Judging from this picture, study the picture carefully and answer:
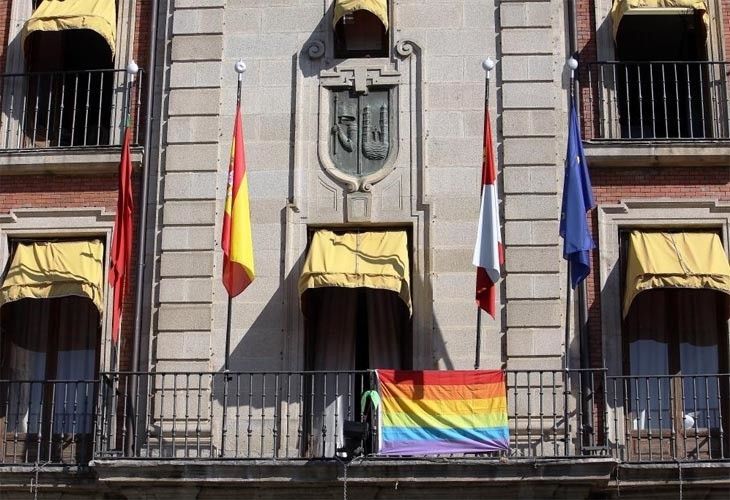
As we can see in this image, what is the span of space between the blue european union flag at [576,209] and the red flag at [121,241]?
4893 mm

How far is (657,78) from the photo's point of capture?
1838 centimetres

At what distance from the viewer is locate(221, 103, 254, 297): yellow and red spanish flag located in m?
16.5

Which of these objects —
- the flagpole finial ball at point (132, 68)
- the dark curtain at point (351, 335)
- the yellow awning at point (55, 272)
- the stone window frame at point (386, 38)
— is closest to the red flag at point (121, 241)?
the yellow awning at point (55, 272)

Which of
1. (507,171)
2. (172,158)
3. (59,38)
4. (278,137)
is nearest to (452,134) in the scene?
(507,171)

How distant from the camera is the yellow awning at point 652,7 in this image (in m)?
17.8

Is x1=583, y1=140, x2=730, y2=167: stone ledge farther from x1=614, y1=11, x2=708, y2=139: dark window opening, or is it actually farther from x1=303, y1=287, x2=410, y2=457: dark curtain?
x1=303, y1=287, x2=410, y2=457: dark curtain

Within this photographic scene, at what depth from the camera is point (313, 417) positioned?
17.0 metres

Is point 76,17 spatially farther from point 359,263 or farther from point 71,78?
point 359,263

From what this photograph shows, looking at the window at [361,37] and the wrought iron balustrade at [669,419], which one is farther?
the window at [361,37]

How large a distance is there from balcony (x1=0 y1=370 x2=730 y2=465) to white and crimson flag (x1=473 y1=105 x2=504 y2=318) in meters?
0.91

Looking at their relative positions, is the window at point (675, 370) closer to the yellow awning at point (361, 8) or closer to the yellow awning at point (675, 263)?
the yellow awning at point (675, 263)

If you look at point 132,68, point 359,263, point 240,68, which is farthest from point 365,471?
point 132,68

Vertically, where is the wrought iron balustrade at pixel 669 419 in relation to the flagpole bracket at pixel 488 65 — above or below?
below

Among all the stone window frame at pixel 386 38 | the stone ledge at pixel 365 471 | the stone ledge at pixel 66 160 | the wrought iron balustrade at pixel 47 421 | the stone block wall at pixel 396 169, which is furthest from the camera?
the stone window frame at pixel 386 38
